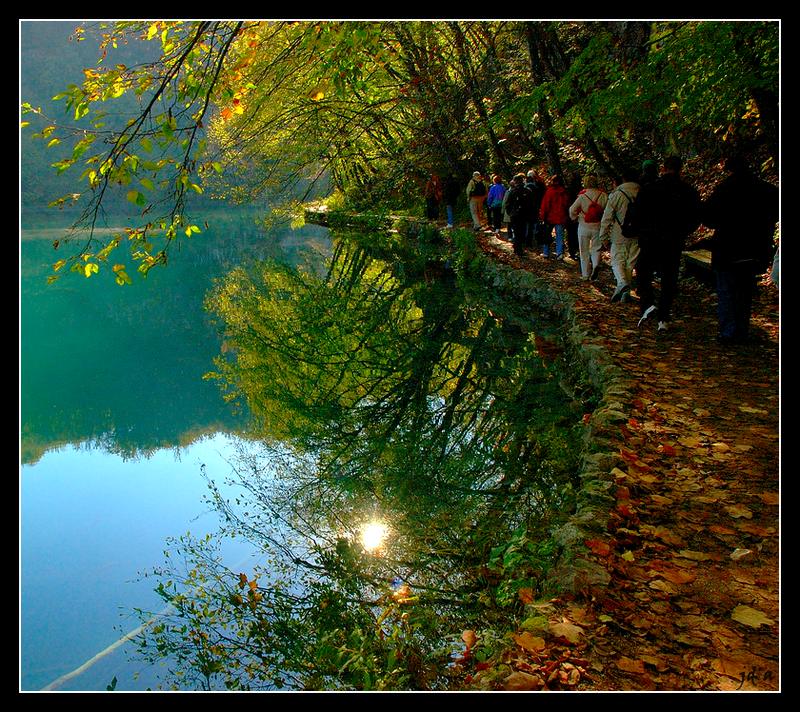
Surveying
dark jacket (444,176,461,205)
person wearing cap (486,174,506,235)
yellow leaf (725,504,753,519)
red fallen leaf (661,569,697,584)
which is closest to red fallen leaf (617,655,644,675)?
red fallen leaf (661,569,697,584)

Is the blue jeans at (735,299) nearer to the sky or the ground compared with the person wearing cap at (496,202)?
nearer to the ground

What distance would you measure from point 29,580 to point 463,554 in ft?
12.9

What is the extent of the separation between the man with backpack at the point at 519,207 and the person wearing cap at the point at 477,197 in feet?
14.8

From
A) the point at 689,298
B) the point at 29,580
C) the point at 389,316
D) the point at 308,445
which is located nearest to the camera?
the point at 29,580

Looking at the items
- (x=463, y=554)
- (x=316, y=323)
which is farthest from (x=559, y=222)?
(x=463, y=554)

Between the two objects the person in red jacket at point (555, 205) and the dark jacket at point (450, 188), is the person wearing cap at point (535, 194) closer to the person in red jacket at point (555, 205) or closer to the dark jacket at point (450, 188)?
the person in red jacket at point (555, 205)

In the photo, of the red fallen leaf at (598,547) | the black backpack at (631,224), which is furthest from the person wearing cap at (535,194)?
the red fallen leaf at (598,547)

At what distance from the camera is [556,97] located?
34.5 feet

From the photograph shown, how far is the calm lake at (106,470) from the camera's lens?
17.0 ft

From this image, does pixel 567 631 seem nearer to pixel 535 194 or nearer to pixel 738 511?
pixel 738 511

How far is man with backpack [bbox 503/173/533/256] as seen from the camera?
14.1 m
